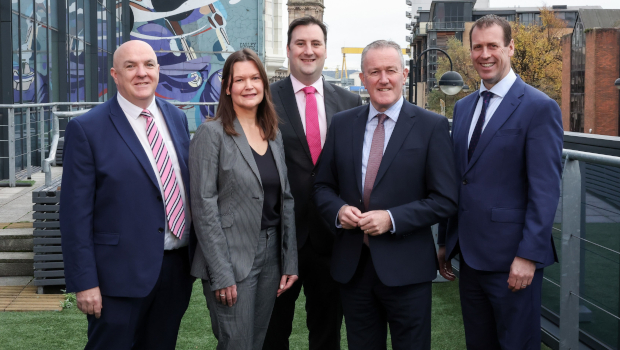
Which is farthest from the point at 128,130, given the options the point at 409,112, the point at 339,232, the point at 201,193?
the point at 409,112

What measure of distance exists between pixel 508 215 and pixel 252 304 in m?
1.47

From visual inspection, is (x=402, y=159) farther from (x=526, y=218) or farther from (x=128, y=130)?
(x=128, y=130)

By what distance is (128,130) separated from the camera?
10.8 feet

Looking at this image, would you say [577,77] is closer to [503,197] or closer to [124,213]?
[503,197]

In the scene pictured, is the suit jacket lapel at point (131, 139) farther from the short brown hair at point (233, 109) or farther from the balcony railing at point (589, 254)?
the balcony railing at point (589, 254)

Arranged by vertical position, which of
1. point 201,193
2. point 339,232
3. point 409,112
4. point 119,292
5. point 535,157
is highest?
point 409,112

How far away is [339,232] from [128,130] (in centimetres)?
130

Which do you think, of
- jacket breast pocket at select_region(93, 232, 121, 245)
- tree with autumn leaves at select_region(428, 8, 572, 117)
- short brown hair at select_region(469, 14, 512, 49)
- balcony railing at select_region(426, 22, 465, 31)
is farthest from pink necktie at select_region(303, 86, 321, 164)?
balcony railing at select_region(426, 22, 465, 31)

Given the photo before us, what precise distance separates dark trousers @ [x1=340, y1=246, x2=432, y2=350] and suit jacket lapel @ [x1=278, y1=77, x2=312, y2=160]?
3.11 ft

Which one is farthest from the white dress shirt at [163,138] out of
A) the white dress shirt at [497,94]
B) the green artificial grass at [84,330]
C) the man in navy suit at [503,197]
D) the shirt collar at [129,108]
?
the green artificial grass at [84,330]

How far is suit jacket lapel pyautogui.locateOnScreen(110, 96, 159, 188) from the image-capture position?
3256 mm

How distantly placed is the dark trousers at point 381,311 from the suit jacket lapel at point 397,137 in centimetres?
47

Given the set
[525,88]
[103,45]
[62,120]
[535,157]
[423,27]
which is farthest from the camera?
[423,27]

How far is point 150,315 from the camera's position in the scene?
3455mm
